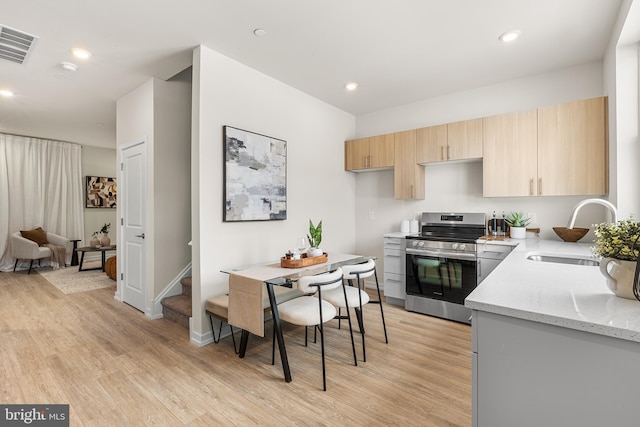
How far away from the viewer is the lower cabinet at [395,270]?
377 centimetres

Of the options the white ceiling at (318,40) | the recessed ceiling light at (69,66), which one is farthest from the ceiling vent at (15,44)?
the recessed ceiling light at (69,66)

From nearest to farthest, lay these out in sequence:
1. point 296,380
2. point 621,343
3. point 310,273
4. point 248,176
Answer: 1. point 621,343
2. point 296,380
3. point 310,273
4. point 248,176

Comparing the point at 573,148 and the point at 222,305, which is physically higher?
the point at 573,148

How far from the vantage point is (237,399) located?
196 centimetres

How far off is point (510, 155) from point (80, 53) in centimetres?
440

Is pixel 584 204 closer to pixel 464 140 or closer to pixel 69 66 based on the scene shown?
pixel 464 140

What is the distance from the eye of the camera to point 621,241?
42.2 inches

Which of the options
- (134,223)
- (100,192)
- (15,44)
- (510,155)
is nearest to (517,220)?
(510,155)

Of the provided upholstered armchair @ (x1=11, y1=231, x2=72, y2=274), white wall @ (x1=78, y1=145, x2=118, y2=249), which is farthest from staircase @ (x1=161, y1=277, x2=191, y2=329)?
white wall @ (x1=78, y1=145, x2=118, y2=249)

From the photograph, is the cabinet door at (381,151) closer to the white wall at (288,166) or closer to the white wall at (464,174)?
the white wall at (464,174)

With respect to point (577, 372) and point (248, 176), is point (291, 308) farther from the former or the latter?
point (577, 372)

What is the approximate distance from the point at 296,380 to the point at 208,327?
1.08m

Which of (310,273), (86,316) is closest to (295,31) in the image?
(310,273)

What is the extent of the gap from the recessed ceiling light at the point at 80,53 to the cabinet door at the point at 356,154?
315 centimetres
